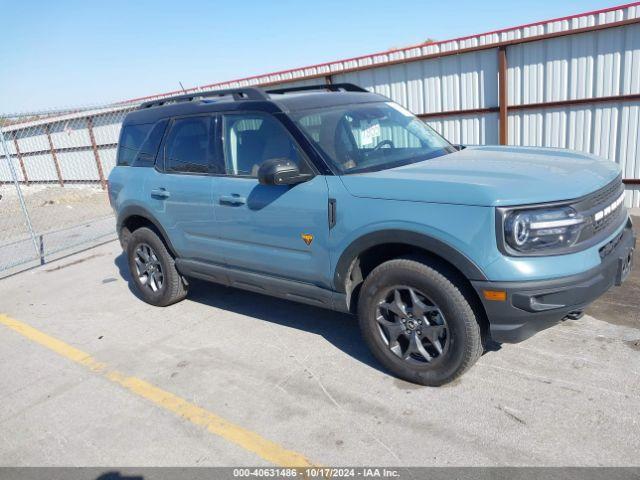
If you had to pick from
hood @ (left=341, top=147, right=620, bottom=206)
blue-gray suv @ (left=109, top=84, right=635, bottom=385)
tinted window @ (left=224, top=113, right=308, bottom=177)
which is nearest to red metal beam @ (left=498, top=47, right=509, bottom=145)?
blue-gray suv @ (left=109, top=84, right=635, bottom=385)

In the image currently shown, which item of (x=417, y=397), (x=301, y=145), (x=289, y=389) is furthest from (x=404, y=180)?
(x=289, y=389)

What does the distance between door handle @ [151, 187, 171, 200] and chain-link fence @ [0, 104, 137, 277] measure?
421cm

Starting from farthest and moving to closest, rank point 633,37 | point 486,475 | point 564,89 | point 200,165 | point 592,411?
1. point 564,89
2. point 633,37
3. point 200,165
4. point 592,411
5. point 486,475

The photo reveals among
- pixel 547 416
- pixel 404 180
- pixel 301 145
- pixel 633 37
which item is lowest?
pixel 547 416

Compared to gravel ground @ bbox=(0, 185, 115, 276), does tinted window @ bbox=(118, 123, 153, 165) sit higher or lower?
higher

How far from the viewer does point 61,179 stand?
18406 mm

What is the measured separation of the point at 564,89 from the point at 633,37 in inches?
44.1

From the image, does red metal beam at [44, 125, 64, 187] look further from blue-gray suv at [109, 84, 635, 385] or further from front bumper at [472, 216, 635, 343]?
front bumper at [472, 216, 635, 343]

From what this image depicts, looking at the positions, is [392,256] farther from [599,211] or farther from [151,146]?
[151,146]

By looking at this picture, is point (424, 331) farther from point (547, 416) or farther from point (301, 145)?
→ point (301, 145)

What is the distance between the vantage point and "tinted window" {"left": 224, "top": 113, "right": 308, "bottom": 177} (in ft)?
12.5

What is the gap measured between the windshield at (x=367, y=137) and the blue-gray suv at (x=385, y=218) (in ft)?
0.05

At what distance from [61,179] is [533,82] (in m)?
16.2

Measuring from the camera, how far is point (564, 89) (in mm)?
8117
